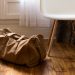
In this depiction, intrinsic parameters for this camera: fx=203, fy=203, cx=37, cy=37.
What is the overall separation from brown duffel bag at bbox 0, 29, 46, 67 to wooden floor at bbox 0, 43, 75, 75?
5cm

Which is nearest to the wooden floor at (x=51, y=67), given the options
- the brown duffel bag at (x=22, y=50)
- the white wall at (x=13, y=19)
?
the brown duffel bag at (x=22, y=50)

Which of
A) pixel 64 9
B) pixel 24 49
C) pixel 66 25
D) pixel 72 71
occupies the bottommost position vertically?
pixel 72 71

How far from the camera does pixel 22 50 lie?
1.65 meters

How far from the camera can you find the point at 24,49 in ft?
5.41

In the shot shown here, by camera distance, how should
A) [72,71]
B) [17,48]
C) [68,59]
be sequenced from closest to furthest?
[72,71], [17,48], [68,59]

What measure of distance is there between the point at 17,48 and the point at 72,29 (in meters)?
0.84

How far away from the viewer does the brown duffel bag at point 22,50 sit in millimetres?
1639

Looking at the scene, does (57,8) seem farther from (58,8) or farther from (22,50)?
(22,50)

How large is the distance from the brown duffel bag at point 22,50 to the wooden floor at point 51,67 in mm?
50

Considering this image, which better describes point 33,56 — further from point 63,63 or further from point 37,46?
point 63,63

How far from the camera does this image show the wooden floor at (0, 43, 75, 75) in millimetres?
1530

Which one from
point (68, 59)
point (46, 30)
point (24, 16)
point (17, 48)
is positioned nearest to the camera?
point (17, 48)

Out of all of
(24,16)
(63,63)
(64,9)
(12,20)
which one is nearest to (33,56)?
(63,63)

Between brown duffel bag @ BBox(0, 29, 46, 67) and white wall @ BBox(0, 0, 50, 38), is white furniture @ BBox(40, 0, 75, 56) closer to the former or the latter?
brown duffel bag @ BBox(0, 29, 46, 67)
